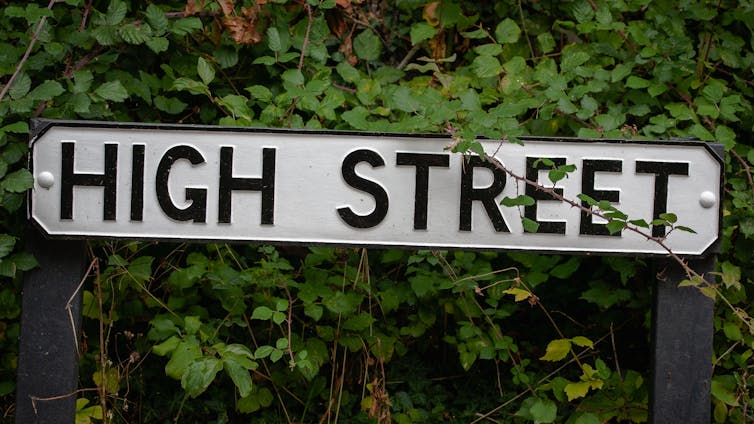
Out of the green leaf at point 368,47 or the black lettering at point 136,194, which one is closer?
the black lettering at point 136,194

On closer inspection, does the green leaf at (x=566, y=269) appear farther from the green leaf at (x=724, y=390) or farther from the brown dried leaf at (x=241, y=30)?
the brown dried leaf at (x=241, y=30)

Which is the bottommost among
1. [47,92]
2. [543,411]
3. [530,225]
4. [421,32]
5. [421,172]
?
[543,411]

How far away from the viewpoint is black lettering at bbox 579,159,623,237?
200 cm

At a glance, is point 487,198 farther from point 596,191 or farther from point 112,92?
point 112,92

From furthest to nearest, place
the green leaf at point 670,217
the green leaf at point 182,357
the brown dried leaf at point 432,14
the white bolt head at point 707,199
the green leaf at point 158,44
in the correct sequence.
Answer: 1. the brown dried leaf at point 432,14
2. the green leaf at point 158,44
3. the green leaf at point 182,357
4. the white bolt head at point 707,199
5. the green leaf at point 670,217

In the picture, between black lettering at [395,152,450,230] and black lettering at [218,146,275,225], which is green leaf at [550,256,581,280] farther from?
black lettering at [218,146,275,225]

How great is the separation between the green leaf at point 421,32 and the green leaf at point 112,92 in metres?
1.02

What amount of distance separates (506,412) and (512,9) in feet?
4.93

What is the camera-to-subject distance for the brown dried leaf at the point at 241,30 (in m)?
2.62

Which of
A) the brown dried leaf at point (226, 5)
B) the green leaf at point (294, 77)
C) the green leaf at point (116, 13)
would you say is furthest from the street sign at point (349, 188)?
the brown dried leaf at point (226, 5)

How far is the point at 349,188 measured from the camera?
201cm

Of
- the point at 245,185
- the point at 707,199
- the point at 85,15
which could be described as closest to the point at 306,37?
the point at 85,15

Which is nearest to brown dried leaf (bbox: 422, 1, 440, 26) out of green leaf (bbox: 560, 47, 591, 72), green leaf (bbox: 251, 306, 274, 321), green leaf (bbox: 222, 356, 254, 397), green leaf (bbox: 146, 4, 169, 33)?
green leaf (bbox: 560, 47, 591, 72)

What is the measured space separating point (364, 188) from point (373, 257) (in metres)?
0.85
